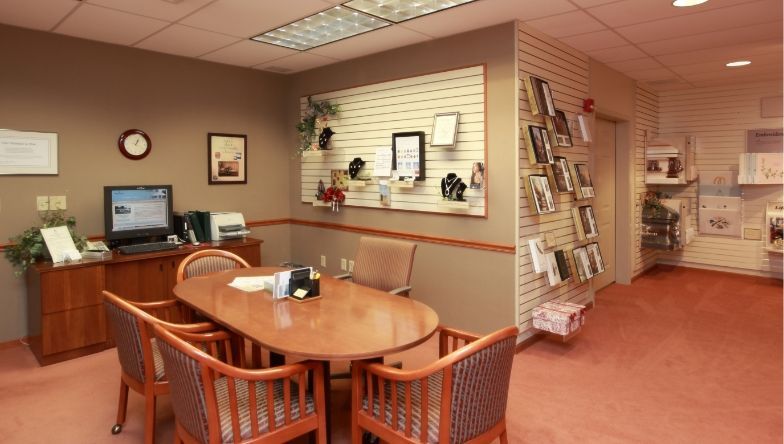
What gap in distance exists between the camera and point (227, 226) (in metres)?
4.93

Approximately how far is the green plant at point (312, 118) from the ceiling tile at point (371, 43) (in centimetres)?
53

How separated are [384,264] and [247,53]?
263 centimetres

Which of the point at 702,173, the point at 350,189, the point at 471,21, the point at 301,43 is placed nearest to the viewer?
the point at 471,21

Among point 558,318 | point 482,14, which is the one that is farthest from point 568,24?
point 558,318

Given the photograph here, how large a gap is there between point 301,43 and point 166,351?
3349 mm

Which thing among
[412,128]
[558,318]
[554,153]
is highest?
[412,128]

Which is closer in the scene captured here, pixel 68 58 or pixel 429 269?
pixel 68 58

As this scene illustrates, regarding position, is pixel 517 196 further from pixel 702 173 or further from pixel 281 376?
pixel 702 173

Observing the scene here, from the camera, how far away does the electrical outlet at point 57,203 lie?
4.16 metres

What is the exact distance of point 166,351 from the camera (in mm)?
1830

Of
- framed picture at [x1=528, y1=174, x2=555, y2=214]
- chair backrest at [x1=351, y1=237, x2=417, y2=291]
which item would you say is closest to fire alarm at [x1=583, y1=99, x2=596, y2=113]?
framed picture at [x1=528, y1=174, x2=555, y2=214]

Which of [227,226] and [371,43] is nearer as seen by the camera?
[371,43]

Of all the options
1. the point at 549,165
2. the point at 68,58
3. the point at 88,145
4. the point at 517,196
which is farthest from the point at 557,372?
the point at 68,58

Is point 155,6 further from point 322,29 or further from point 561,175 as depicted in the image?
point 561,175
